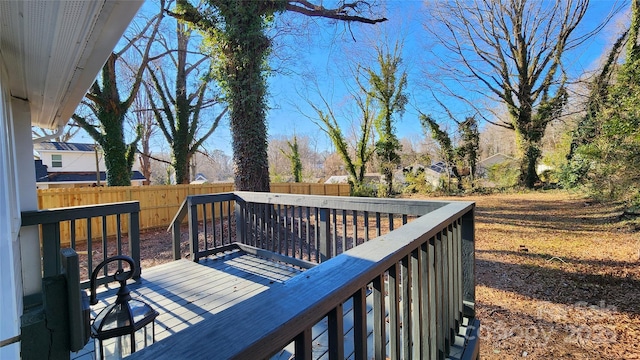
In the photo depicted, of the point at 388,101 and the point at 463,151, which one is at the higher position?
the point at 388,101

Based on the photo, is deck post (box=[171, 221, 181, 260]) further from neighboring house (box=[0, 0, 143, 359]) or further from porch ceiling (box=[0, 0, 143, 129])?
porch ceiling (box=[0, 0, 143, 129])

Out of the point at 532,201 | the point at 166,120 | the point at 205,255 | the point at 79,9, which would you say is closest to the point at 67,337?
the point at 79,9

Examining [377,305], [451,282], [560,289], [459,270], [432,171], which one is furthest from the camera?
[432,171]

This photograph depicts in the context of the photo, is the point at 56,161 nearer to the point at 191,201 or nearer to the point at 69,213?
the point at 191,201

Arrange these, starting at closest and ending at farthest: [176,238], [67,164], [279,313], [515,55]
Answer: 1. [279,313]
2. [176,238]
3. [515,55]
4. [67,164]

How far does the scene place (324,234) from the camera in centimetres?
329

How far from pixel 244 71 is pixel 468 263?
17.7ft

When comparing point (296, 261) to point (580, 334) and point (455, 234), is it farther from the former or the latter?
point (580, 334)

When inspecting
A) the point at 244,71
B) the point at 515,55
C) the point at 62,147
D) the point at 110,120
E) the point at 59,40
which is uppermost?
the point at 515,55

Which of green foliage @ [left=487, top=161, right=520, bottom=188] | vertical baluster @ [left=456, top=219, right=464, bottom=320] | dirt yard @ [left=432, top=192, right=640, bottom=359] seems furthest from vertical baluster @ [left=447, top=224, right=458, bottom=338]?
green foliage @ [left=487, top=161, right=520, bottom=188]

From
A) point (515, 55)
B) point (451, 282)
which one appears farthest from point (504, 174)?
point (451, 282)

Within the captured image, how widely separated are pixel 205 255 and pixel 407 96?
1295 cm

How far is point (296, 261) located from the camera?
11.9ft

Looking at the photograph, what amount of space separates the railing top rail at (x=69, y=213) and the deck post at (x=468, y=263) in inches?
133
